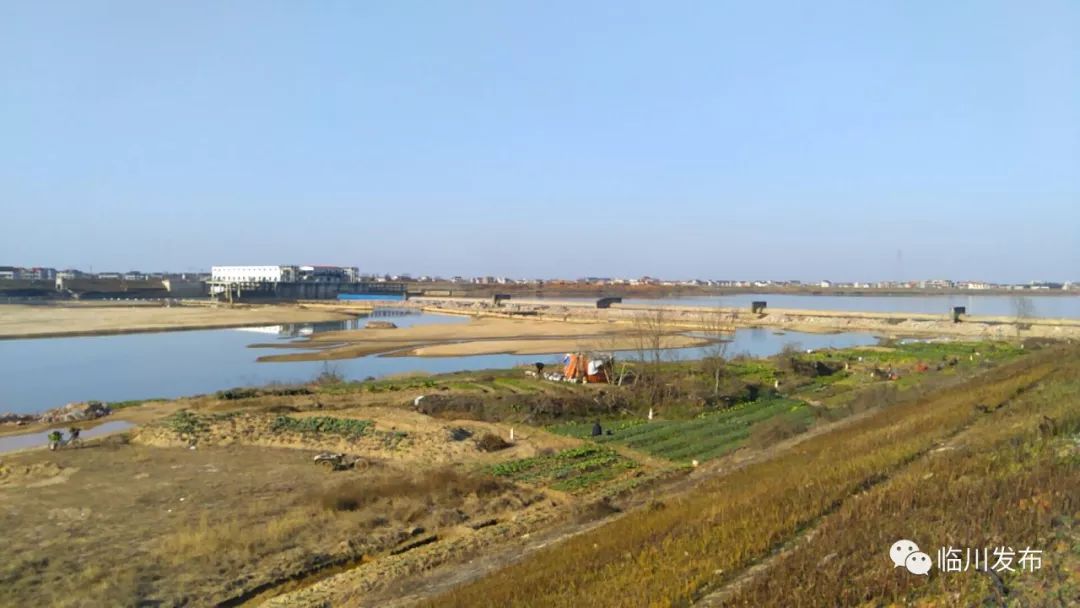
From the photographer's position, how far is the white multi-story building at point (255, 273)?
17850 centimetres

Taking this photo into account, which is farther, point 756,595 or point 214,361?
point 214,361

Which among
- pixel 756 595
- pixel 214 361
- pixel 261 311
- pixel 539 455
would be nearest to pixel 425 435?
pixel 539 455

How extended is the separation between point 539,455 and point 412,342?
4621 cm

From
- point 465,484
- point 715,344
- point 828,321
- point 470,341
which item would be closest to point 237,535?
point 465,484

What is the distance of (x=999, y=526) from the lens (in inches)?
221

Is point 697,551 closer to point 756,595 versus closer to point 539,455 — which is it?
point 756,595

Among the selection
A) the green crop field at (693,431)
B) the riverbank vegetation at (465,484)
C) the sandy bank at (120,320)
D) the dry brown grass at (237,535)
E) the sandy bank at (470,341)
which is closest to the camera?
the riverbank vegetation at (465,484)

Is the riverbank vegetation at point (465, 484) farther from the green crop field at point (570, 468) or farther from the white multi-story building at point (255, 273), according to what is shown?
the white multi-story building at point (255, 273)

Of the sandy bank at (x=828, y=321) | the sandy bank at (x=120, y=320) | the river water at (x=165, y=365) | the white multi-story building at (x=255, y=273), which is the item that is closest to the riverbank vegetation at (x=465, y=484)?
the river water at (x=165, y=365)

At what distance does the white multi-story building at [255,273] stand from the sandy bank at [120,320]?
74022mm

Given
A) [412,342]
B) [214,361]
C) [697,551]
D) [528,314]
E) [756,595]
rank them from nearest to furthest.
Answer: [756,595], [697,551], [214,361], [412,342], [528,314]

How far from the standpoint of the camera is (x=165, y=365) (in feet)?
160

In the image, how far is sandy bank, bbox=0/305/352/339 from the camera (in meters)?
67.9

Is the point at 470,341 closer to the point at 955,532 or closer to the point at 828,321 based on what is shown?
the point at 828,321
